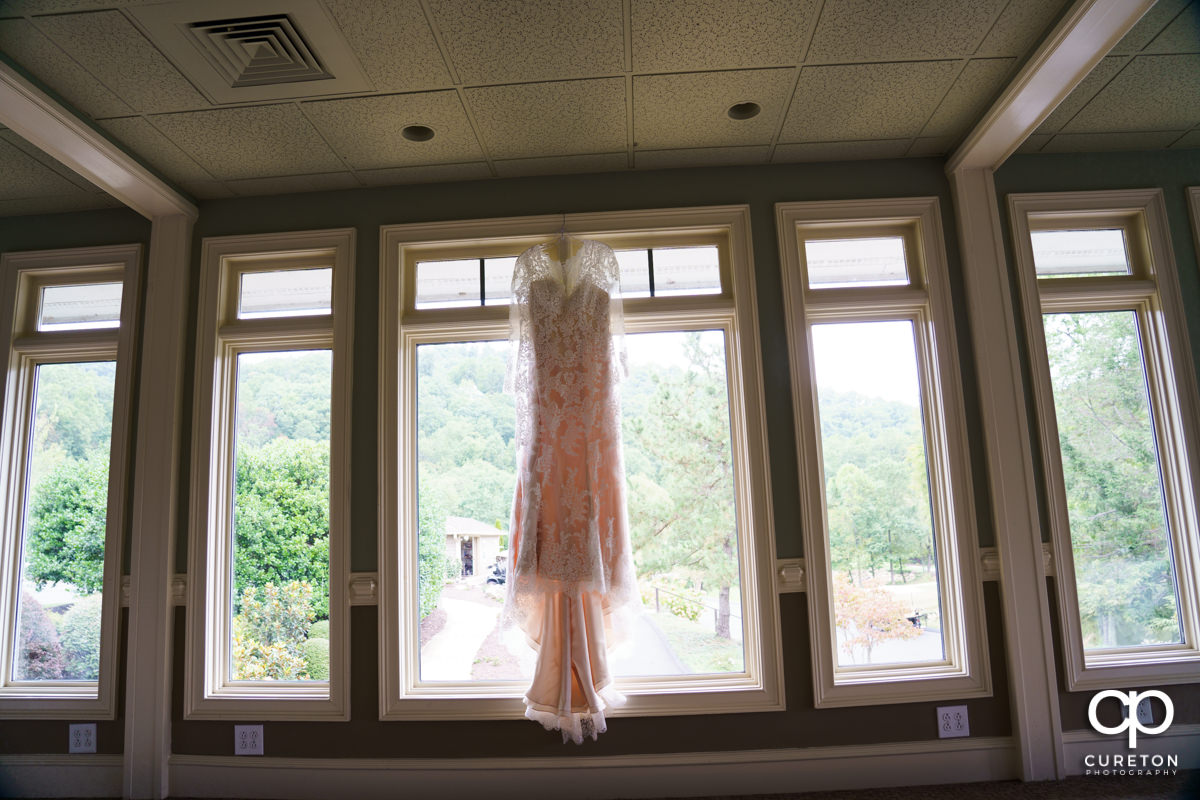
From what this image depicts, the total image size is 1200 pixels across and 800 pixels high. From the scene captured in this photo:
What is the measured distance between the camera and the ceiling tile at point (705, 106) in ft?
7.79

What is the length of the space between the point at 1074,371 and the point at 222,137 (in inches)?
146

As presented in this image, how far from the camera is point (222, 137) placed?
262 cm

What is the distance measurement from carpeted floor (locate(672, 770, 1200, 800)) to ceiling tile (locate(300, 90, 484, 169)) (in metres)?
2.83

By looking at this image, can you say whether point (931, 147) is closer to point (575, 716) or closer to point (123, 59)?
point (575, 716)

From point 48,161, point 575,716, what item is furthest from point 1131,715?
point 48,161

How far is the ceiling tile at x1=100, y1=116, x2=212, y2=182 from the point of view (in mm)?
2529

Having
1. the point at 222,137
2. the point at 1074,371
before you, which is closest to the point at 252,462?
the point at 222,137

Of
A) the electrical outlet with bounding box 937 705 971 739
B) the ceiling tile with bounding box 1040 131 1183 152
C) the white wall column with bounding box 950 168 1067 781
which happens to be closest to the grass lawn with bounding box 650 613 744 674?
the electrical outlet with bounding box 937 705 971 739

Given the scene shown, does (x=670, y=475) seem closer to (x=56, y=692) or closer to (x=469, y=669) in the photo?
(x=469, y=669)

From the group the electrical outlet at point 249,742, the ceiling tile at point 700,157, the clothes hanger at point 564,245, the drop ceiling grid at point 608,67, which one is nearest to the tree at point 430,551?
the electrical outlet at point 249,742

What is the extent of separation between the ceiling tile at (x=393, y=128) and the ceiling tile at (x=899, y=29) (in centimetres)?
132

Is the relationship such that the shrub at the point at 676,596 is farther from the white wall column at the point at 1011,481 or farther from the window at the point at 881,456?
the white wall column at the point at 1011,481

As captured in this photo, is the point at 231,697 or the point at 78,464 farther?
the point at 78,464

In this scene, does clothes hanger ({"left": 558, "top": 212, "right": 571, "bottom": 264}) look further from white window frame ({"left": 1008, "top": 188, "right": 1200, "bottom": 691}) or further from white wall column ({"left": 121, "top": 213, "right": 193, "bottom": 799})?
white window frame ({"left": 1008, "top": 188, "right": 1200, "bottom": 691})
